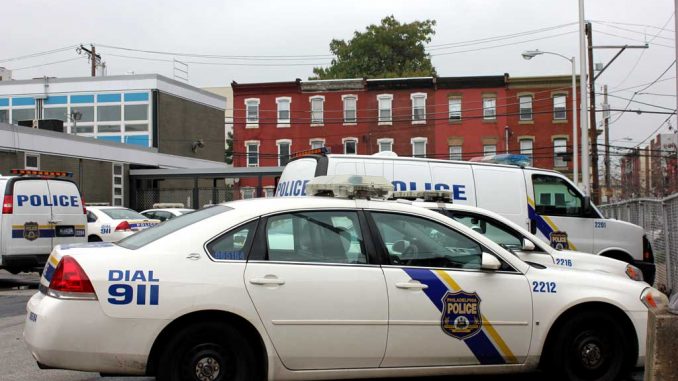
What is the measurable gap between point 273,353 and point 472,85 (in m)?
40.8

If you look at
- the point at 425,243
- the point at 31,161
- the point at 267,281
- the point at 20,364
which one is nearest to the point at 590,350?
the point at 425,243

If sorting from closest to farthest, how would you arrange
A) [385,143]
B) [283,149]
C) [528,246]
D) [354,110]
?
[528,246] → [385,143] → [354,110] → [283,149]

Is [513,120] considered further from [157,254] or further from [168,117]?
[157,254]

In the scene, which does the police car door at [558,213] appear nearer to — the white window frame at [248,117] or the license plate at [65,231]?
the license plate at [65,231]

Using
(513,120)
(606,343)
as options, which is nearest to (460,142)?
(513,120)

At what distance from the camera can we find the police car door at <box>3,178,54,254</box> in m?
11.8

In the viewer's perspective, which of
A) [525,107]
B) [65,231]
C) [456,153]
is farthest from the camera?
[456,153]

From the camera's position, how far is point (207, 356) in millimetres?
4484

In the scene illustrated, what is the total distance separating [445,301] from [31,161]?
2290 centimetres

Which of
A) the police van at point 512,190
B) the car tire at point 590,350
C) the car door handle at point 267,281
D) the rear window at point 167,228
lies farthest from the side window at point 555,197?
the car door handle at point 267,281

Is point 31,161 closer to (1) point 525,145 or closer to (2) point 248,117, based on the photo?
(2) point 248,117

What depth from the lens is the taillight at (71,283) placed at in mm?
4328

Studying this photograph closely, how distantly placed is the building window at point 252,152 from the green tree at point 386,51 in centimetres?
1286

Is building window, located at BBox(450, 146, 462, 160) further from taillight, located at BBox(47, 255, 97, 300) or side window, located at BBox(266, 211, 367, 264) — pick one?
taillight, located at BBox(47, 255, 97, 300)
